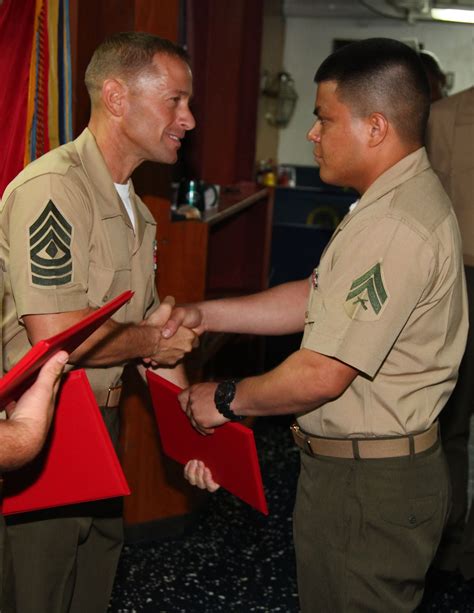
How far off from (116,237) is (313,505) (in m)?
0.83

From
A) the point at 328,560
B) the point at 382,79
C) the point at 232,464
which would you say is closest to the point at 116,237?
the point at 232,464

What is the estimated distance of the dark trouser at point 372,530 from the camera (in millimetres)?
1967

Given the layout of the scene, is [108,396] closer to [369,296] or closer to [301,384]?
[301,384]

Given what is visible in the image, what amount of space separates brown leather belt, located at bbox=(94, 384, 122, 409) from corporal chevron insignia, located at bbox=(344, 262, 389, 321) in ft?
2.70

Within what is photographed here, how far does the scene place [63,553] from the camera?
229cm

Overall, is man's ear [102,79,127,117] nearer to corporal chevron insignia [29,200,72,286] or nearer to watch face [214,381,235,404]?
corporal chevron insignia [29,200,72,286]

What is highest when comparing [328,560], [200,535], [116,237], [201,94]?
[201,94]

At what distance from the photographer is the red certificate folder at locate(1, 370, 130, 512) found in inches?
71.5

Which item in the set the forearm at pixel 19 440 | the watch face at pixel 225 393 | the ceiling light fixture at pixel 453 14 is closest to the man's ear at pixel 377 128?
the watch face at pixel 225 393

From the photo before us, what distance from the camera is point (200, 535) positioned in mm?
3658

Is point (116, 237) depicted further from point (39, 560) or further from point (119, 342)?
point (39, 560)

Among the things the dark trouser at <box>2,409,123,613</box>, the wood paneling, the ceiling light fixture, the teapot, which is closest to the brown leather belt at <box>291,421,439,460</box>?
the dark trouser at <box>2,409,123,613</box>

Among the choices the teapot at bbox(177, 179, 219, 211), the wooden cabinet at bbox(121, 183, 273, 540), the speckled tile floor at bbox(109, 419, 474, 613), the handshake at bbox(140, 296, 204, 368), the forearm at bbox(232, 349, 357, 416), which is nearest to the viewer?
the forearm at bbox(232, 349, 357, 416)

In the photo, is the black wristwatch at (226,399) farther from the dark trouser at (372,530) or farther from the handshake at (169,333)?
the handshake at (169,333)
